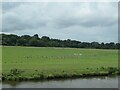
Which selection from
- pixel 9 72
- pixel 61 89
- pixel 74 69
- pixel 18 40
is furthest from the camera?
pixel 18 40

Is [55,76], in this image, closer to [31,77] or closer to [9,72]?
[31,77]

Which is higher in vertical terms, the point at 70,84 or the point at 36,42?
the point at 36,42

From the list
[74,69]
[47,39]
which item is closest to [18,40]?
[47,39]

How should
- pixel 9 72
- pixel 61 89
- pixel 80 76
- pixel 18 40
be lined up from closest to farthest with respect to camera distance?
pixel 61 89 < pixel 9 72 < pixel 80 76 < pixel 18 40

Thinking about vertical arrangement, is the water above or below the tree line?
below

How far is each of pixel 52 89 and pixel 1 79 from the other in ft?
26.5

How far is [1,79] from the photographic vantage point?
1474 inches

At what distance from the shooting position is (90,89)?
109 feet

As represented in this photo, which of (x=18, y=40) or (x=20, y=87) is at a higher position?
(x=18, y=40)

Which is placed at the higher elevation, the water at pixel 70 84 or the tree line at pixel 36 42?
the tree line at pixel 36 42

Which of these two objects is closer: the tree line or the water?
the water

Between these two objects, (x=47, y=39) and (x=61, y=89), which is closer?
(x=61, y=89)

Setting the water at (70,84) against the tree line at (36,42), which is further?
the tree line at (36,42)

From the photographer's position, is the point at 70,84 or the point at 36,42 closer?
the point at 70,84
